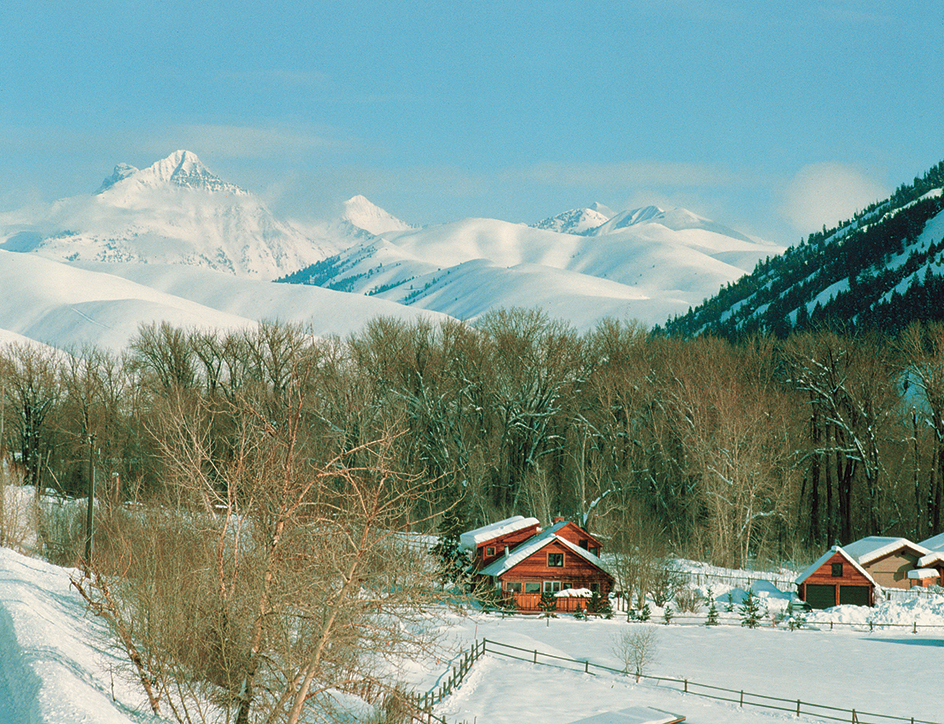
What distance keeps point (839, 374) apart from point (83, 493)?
60.3 m

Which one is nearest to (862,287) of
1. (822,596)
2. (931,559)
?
(931,559)

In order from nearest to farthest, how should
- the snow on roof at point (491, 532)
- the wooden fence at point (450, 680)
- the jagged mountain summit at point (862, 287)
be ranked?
the wooden fence at point (450, 680) → the snow on roof at point (491, 532) → the jagged mountain summit at point (862, 287)

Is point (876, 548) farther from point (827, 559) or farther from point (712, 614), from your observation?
point (712, 614)

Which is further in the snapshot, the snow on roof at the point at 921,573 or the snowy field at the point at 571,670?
the snow on roof at the point at 921,573

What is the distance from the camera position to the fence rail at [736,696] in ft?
95.2

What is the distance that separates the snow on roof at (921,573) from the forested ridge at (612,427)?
8.55 m

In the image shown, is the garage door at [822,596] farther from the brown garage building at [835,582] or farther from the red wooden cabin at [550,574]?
the red wooden cabin at [550,574]

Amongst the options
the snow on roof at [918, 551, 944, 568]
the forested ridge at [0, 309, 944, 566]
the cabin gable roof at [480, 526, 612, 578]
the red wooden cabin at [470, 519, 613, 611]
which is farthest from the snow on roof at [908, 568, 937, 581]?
the cabin gable roof at [480, 526, 612, 578]

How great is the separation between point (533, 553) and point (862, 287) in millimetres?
118254

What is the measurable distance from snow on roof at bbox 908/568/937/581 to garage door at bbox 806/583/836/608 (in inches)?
284

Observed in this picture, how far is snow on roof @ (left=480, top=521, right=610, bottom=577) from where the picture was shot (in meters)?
46.9

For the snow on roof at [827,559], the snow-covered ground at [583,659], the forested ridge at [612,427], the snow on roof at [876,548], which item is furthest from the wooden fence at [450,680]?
the snow on roof at [876,548]

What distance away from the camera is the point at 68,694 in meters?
17.3

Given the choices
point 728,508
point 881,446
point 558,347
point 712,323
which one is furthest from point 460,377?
point 712,323
